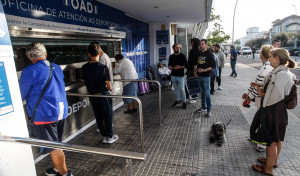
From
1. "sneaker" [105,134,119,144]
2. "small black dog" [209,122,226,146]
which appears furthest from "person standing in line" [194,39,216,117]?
"sneaker" [105,134,119,144]

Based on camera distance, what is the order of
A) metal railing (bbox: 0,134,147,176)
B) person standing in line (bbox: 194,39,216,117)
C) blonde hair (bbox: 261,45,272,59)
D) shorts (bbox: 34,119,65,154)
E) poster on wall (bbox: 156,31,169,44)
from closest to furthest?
metal railing (bbox: 0,134,147,176)
shorts (bbox: 34,119,65,154)
blonde hair (bbox: 261,45,272,59)
person standing in line (bbox: 194,39,216,117)
poster on wall (bbox: 156,31,169,44)

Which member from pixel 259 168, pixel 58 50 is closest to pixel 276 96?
pixel 259 168

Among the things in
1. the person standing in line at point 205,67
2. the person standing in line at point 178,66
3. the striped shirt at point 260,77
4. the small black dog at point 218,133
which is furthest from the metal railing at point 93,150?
the person standing in line at point 178,66

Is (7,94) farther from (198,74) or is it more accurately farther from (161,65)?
(161,65)

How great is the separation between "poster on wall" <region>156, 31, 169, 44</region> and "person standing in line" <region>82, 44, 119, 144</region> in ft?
17.9

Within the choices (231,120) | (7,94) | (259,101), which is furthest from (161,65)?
(7,94)

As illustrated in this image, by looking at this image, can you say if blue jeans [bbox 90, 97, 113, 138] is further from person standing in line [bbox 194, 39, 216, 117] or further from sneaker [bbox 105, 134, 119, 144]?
person standing in line [bbox 194, 39, 216, 117]

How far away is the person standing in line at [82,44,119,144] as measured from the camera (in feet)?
11.1

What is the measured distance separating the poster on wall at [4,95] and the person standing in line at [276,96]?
279cm

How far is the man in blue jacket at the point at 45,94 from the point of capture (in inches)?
Answer: 85.4

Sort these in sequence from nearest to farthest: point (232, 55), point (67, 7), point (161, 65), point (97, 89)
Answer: point (97, 89), point (67, 7), point (161, 65), point (232, 55)

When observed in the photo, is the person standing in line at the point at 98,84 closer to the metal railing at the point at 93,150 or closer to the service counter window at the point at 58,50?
the service counter window at the point at 58,50

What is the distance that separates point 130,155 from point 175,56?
4.25 meters

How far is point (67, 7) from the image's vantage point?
3.75m
